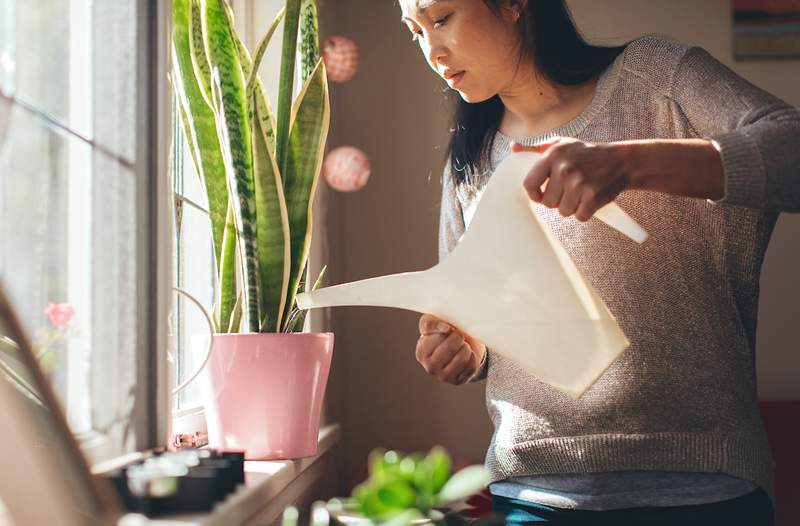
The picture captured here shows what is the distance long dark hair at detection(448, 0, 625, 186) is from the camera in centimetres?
102

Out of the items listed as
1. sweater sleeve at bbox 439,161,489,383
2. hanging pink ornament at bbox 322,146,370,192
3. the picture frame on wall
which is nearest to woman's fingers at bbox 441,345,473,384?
sweater sleeve at bbox 439,161,489,383

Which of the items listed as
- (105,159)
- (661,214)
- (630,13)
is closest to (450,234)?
(661,214)

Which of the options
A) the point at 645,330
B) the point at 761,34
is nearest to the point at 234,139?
the point at 645,330

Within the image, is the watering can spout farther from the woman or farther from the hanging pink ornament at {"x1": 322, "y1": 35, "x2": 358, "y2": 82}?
the hanging pink ornament at {"x1": 322, "y1": 35, "x2": 358, "y2": 82}

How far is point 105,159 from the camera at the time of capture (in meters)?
0.97

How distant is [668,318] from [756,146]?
26 centimetres

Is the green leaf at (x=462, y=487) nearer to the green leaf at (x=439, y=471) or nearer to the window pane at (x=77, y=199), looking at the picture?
the green leaf at (x=439, y=471)

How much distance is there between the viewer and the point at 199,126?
1.06 m

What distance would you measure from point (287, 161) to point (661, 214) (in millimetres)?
523

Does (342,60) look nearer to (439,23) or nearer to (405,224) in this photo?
(405,224)

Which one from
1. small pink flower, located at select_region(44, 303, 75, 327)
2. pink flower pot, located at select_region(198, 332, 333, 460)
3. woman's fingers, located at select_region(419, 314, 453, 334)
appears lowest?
pink flower pot, located at select_region(198, 332, 333, 460)

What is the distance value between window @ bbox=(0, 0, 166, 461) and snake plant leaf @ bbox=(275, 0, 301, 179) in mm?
167

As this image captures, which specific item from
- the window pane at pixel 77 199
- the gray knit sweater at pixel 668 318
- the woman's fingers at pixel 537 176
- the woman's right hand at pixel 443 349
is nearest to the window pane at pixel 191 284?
the window pane at pixel 77 199

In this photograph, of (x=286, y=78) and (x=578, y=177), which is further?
(x=286, y=78)
